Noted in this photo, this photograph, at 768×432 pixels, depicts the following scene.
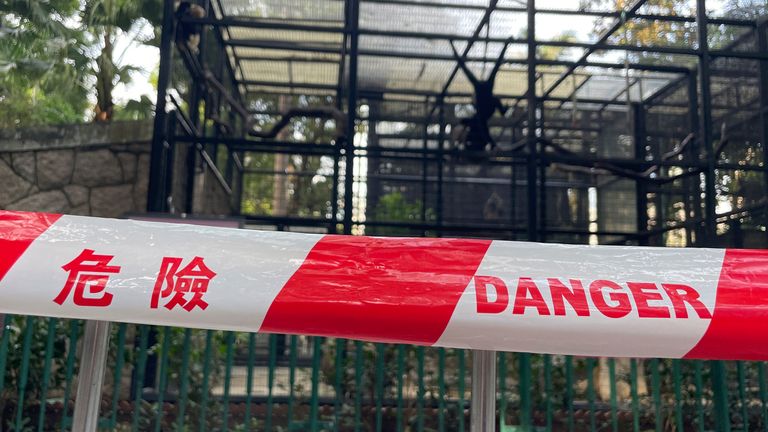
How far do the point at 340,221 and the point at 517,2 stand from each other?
3.27 meters

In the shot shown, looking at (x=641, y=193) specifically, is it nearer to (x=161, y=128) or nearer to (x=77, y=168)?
(x=161, y=128)

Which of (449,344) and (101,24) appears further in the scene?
(101,24)

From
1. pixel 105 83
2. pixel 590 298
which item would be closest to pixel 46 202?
pixel 105 83

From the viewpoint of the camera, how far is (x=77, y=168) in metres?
6.30

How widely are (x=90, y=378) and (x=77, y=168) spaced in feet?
14.3

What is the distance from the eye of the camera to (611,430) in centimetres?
311

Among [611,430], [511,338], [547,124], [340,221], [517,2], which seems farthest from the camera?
[547,124]

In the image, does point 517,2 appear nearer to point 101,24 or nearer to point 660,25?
point 660,25

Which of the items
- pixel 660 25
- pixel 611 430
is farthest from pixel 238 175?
pixel 611 430

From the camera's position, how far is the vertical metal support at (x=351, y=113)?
632 centimetres

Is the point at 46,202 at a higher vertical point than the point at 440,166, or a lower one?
lower

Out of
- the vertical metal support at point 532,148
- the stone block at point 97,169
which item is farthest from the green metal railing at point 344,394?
the vertical metal support at point 532,148

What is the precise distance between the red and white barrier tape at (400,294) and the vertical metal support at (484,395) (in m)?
0.30

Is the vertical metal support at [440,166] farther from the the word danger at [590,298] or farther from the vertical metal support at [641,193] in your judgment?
the the word danger at [590,298]
